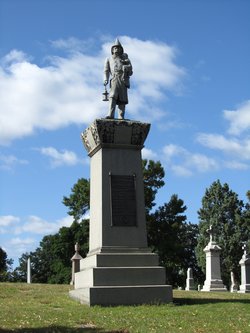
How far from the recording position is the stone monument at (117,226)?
13078 millimetres

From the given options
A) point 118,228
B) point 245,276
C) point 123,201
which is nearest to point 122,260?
point 118,228

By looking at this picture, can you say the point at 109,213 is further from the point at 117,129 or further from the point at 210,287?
the point at 210,287

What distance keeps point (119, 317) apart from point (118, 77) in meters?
7.97

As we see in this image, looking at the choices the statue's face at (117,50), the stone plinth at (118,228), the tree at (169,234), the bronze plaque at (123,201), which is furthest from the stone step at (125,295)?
the tree at (169,234)

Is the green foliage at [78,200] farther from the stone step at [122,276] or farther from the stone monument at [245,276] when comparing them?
the stone step at [122,276]

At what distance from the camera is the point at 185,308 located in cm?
1211

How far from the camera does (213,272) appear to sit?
85.2ft

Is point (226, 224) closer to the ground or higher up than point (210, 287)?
higher up

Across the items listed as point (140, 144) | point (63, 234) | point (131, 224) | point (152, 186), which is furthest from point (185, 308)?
point (63, 234)

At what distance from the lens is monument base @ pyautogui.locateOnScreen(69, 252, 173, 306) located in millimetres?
12766

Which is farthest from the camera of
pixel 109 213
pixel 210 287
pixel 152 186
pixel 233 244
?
pixel 233 244

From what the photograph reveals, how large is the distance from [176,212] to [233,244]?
6486mm

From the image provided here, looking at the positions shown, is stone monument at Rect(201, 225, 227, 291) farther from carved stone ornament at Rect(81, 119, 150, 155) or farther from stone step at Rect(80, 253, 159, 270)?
carved stone ornament at Rect(81, 119, 150, 155)

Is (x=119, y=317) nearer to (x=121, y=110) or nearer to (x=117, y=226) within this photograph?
(x=117, y=226)
